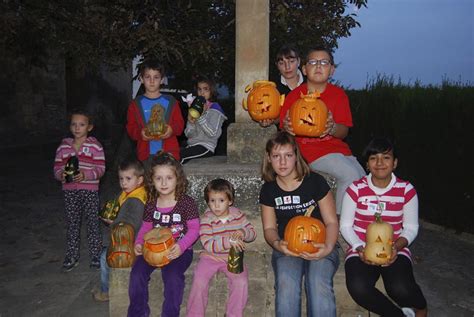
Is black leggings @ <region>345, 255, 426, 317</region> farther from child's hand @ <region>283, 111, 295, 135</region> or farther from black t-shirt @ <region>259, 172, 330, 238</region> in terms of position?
child's hand @ <region>283, 111, 295, 135</region>

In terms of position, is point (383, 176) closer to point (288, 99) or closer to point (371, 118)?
point (288, 99)

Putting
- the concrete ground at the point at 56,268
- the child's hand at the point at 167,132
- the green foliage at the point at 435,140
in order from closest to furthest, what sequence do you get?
1. the concrete ground at the point at 56,268
2. the child's hand at the point at 167,132
3. the green foliage at the point at 435,140

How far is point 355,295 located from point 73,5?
755 cm

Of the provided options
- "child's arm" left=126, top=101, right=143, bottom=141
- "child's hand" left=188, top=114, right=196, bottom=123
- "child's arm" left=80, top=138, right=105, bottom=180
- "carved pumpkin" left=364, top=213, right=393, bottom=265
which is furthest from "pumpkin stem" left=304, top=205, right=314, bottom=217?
"child's arm" left=80, top=138, right=105, bottom=180

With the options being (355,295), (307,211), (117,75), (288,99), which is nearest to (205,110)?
(288,99)

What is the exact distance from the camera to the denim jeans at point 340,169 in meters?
3.45

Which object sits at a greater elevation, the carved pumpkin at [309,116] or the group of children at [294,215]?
the carved pumpkin at [309,116]

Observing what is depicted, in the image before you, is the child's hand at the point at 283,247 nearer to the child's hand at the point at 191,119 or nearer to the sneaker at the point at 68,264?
the child's hand at the point at 191,119

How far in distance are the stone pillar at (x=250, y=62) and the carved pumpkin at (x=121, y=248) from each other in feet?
4.60

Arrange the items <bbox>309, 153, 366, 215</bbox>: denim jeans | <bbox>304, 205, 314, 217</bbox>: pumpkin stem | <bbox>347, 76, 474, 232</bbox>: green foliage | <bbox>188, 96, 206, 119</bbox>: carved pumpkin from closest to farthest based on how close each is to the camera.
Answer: <bbox>304, 205, 314, 217</bbox>: pumpkin stem → <bbox>309, 153, 366, 215</bbox>: denim jeans → <bbox>188, 96, 206, 119</bbox>: carved pumpkin → <bbox>347, 76, 474, 232</bbox>: green foliage

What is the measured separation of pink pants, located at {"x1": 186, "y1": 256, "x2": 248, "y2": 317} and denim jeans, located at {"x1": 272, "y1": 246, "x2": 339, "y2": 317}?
24 cm

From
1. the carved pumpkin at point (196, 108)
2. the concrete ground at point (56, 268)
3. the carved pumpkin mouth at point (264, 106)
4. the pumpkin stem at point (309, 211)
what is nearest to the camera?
the pumpkin stem at point (309, 211)

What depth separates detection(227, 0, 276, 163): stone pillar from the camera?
13.5 feet

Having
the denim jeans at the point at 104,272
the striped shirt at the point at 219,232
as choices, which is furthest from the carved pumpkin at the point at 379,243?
the denim jeans at the point at 104,272
